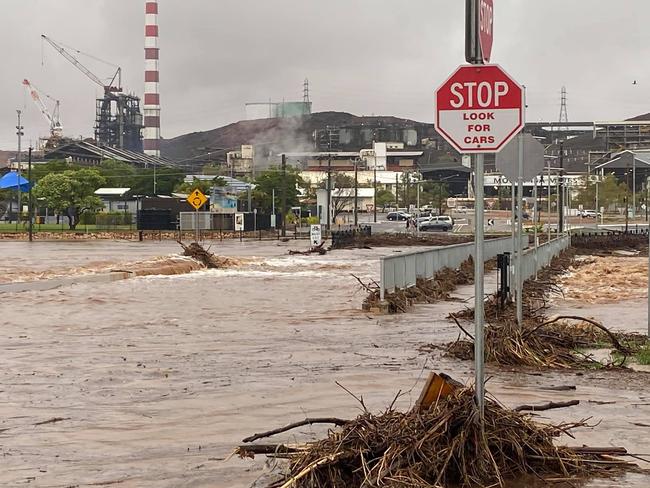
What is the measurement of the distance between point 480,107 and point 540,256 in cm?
2499

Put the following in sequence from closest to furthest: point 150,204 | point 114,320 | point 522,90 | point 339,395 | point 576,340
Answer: point 522,90 → point 339,395 → point 576,340 → point 114,320 → point 150,204

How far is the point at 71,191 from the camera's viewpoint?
84875 mm

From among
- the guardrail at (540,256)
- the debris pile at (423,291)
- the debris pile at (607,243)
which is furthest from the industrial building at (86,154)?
the debris pile at (423,291)

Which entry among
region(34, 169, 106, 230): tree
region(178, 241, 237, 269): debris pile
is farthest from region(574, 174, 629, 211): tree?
region(178, 241, 237, 269): debris pile

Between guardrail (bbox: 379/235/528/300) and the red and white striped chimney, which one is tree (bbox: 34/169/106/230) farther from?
the red and white striped chimney

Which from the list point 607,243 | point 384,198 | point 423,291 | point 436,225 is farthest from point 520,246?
point 384,198

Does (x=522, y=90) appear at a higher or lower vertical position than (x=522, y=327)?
higher

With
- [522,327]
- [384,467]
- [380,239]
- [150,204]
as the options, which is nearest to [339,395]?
[522,327]

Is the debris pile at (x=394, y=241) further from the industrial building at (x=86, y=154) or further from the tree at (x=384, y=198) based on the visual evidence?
the industrial building at (x=86, y=154)

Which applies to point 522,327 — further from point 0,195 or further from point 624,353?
point 0,195

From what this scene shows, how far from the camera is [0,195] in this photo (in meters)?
112

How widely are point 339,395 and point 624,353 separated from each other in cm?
434

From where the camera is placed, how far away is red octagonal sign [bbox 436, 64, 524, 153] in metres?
6.21

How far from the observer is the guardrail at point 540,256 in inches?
961
